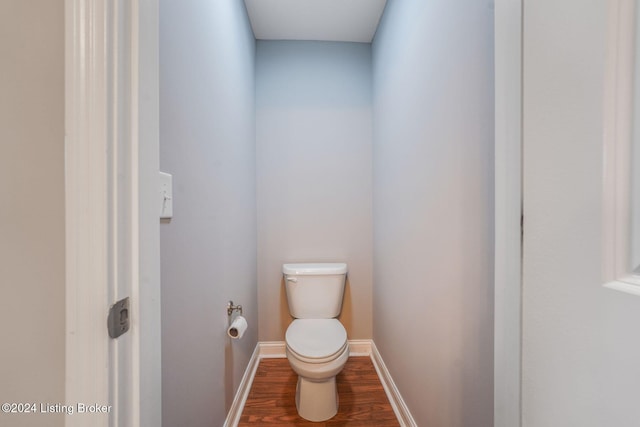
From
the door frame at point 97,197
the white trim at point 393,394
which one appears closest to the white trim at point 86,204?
the door frame at point 97,197

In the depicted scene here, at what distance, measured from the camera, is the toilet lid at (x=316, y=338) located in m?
1.24

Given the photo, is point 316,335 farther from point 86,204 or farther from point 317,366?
point 86,204

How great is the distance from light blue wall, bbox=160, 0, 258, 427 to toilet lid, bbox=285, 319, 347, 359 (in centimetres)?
31

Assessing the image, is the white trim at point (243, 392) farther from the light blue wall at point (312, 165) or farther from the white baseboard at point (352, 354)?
the light blue wall at point (312, 165)

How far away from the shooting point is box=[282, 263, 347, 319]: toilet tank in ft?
5.54

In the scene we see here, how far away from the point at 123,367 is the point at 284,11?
1.93 meters

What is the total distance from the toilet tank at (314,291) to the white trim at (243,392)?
0.40m
